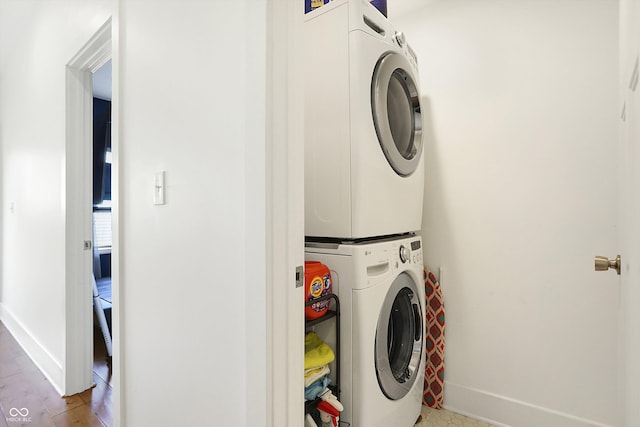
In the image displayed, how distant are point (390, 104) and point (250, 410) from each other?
47.8 inches

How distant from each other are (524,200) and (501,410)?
1065 mm

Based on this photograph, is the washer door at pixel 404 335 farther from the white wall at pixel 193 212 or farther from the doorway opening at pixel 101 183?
the doorway opening at pixel 101 183

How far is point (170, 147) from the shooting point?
1.09 m

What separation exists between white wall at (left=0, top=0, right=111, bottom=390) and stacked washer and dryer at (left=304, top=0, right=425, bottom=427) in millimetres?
1072

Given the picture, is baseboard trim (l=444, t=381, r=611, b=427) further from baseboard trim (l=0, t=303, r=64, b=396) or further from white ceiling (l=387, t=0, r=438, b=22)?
baseboard trim (l=0, t=303, r=64, b=396)

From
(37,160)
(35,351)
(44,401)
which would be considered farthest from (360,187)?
(35,351)

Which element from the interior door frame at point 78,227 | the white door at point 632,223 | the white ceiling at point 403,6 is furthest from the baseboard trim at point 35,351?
the white ceiling at point 403,6

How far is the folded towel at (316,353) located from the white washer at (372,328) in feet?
0.24

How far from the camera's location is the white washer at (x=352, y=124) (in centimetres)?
118

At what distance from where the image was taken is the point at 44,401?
1.88m

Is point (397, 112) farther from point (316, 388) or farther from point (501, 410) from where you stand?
point (501, 410)

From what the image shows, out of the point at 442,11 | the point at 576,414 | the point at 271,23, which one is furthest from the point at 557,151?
the point at 271,23

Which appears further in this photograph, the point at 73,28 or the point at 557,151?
the point at 73,28

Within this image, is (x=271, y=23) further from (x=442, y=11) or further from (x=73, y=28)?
(x=73, y=28)
